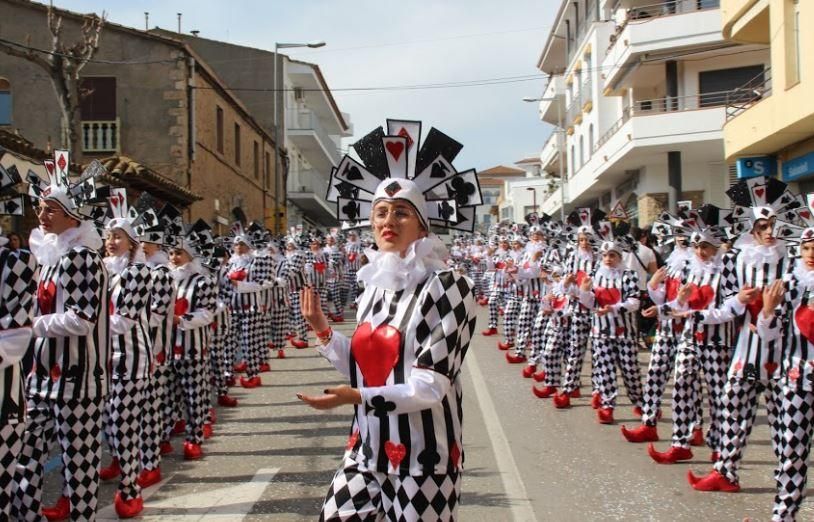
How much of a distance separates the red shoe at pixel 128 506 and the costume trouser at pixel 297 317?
11.3 metres

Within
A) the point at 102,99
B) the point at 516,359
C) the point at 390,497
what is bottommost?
the point at 516,359

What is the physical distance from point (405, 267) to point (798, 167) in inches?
654

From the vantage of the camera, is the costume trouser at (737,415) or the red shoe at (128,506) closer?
the red shoe at (128,506)

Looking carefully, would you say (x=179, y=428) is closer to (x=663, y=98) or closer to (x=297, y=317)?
(x=297, y=317)

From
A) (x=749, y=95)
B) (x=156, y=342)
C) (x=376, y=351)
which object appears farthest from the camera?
Result: (x=749, y=95)

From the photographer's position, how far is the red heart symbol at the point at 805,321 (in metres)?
5.39

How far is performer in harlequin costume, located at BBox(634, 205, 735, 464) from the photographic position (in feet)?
24.5

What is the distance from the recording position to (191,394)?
26.7ft

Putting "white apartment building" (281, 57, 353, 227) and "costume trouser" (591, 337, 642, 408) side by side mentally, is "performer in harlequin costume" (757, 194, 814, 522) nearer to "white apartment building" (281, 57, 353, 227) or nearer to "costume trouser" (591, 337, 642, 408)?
"costume trouser" (591, 337, 642, 408)

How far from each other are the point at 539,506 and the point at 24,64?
914 inches

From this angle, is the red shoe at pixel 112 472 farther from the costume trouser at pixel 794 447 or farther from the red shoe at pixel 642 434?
the costume trouser at pixel 794 447

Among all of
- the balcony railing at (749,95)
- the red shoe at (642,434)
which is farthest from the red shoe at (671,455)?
the balcony railing at (749,95)

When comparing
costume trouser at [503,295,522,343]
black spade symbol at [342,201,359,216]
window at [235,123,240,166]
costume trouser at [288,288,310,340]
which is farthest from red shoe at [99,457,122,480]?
window at [235,123,240,166]

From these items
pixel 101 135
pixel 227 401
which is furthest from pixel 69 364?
pixel 101 135
